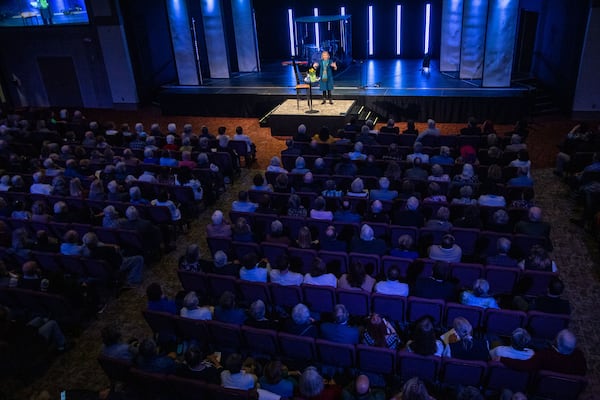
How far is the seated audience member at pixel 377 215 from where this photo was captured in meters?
6.83

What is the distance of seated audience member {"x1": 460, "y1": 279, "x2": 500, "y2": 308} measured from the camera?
5.02m

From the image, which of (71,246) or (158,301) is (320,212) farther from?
(71,246)

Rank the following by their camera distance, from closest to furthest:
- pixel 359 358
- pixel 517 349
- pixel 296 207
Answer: pixel 517 349
pixel 359 358
pixel 296 207

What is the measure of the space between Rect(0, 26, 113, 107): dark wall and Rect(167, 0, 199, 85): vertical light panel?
9.34 ft

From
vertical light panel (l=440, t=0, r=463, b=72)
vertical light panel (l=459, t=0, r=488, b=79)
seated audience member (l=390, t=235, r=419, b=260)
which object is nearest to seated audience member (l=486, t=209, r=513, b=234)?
seated audience member (l=390, t=235, r=419, b=260)

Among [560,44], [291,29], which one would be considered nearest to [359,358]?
[560,44]

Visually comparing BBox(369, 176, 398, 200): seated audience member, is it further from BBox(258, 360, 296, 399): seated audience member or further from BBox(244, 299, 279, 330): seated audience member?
BBox(258, 360, 296, 399): seated audience member

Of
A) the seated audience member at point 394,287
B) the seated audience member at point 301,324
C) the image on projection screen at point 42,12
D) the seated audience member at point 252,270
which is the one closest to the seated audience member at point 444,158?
the seated audience member at point 394,287

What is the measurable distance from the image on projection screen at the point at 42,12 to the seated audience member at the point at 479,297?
1615 cm

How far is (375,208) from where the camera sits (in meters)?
6.83

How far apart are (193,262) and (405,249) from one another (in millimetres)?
2673

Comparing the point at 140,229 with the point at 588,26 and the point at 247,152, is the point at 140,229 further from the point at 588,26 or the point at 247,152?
the point at 588,26

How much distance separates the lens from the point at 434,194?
7.31 metres

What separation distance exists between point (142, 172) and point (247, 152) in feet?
7.89
